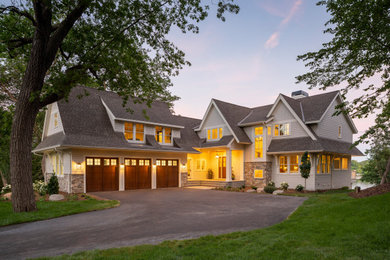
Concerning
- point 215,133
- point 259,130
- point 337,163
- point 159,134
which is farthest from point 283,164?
point 159,134

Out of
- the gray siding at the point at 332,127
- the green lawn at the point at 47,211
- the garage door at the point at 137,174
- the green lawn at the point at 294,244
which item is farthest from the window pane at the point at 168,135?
the green lawn at the point at 294,244

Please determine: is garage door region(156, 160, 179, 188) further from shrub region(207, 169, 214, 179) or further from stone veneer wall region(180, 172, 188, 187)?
shrub region(207, 169, 214, 179)

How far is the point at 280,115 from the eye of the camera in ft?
72.4

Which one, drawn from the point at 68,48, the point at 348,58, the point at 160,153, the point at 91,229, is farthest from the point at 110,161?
the point at 348,58

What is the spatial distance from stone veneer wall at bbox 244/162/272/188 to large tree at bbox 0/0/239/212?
13.2 m

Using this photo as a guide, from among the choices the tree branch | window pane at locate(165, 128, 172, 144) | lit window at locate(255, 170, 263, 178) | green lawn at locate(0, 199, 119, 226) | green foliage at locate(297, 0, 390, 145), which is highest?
the tree branch

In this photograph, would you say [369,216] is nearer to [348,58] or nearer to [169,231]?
[348,58]

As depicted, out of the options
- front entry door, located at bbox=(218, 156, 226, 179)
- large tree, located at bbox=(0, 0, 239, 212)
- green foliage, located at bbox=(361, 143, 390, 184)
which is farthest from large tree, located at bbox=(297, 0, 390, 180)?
green foliage, located at bbox=(361, 143, 390, 184)

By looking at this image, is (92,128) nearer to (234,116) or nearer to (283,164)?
(234,116)

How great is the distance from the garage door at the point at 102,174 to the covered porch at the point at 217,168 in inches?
298

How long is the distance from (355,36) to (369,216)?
200 inches

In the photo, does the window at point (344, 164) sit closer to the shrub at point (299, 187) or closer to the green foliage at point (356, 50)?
the shrub at point (299, 187)

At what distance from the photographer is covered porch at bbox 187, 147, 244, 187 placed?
22.5m

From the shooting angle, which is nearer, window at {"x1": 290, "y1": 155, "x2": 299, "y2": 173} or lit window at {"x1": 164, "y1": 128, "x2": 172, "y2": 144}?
window at {"x1": 290, "y1": 155, "x2": 299, "y2": 173}
